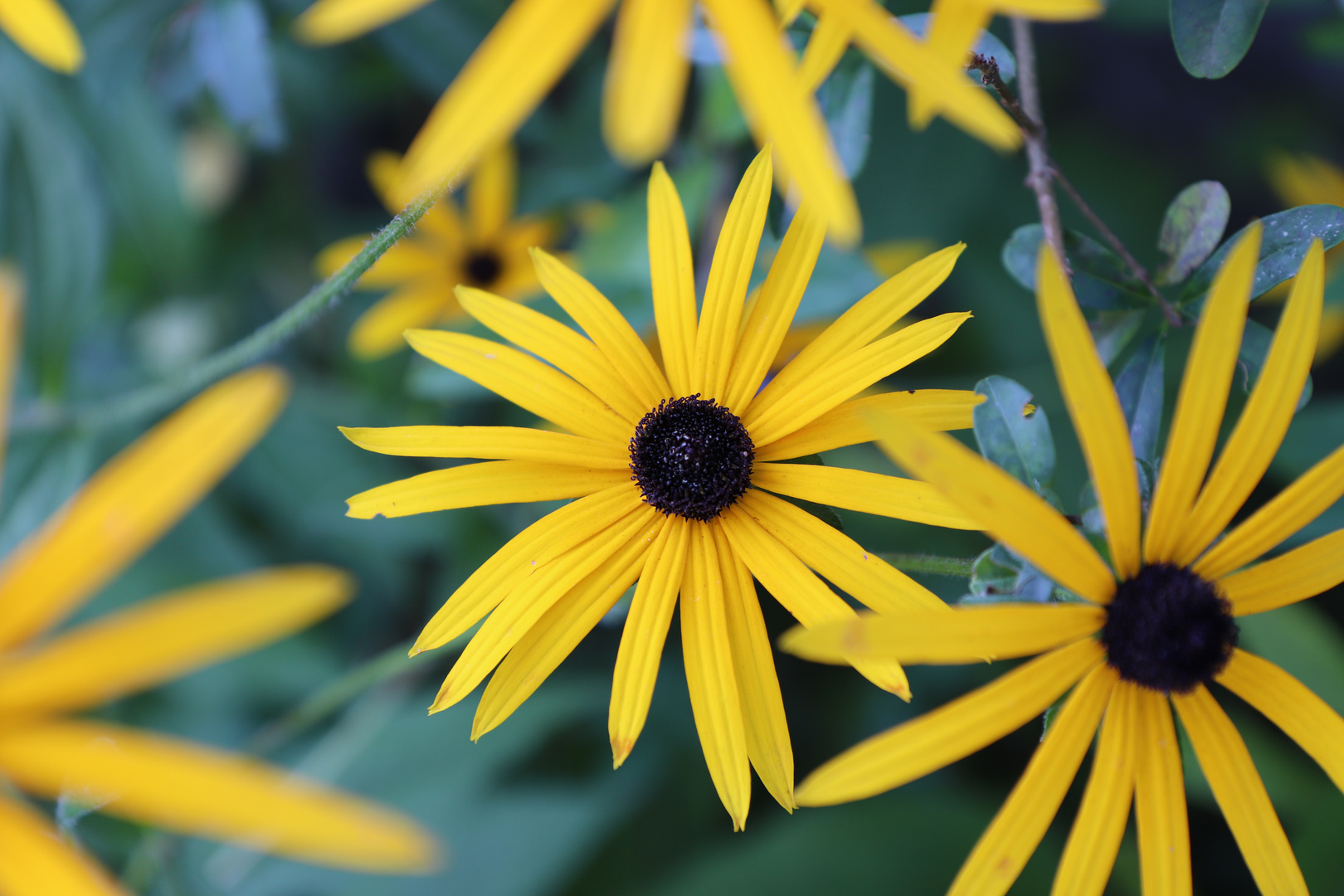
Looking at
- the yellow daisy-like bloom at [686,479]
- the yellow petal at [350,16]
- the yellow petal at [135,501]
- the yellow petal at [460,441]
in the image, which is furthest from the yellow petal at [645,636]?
the yellow petal at [350,16]

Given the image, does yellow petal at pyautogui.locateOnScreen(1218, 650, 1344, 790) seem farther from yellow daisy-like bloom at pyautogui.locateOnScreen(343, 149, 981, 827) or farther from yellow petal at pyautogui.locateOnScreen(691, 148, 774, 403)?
yellow petal at pyautogui.locateOnScreen(691, 148, 774, 403)

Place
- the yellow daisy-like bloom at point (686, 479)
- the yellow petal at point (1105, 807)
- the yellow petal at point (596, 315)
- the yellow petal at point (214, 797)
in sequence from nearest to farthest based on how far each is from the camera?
the yellow petal at point (214, 797) → the yellow petal at point (1105, 807) → the yellow daisy-like bloom at point (686, 479) → the yellow petal at point (596, 315)

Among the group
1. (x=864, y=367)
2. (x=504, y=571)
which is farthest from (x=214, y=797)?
(x=864, y=367)

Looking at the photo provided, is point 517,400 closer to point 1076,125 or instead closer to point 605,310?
point 605,310

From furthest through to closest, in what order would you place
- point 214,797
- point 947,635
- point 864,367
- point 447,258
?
point 447,258
point 864,367
point 947,635
point 214,797

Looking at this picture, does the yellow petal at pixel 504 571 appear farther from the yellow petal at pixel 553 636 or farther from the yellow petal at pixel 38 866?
the yellow petal at pixel 38 866

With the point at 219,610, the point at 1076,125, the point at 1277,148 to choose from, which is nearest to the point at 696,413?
the point at 219,610

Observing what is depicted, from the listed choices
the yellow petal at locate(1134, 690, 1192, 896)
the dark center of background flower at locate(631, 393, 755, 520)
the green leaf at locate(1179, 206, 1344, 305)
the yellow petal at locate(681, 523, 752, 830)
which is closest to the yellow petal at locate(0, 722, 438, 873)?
the yellow petal at locate(681, 523, 752, 830)

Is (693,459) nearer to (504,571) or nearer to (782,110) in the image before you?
(504,571)
